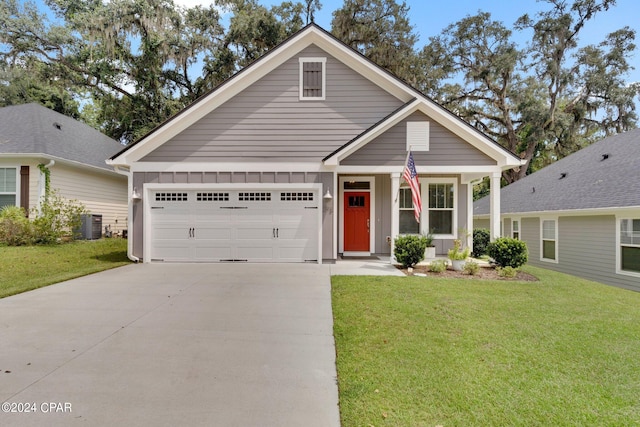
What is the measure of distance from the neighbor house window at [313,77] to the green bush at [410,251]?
5.18m

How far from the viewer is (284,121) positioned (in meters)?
9.84

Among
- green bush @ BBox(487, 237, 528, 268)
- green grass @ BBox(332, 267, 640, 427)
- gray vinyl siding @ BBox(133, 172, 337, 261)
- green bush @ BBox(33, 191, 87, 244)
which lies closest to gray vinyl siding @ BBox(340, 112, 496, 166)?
gray vinyl siding @ BBox(133, 172, 337, 261)

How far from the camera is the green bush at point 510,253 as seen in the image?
818 centimetres

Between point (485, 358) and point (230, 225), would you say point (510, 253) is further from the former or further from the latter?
point (230, 225)

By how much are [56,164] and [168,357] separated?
1245cm

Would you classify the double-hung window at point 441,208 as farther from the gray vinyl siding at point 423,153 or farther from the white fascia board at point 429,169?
the gray vinyl siding at point 423,153

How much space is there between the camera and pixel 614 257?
10203mm

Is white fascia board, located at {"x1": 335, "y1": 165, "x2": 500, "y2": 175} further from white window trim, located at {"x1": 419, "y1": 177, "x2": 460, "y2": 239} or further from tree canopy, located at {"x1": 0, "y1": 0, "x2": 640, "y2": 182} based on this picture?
tree canopy, located at {"x1": 0, "y1": 0, "x2": 640, "y2": 182}

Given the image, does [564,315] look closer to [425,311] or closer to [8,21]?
[425,311]

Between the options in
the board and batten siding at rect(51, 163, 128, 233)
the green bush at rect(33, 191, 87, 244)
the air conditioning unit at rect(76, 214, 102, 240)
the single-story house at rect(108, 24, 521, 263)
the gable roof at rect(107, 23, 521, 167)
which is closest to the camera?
the gable roof at rect(107, 23, 521, 167)

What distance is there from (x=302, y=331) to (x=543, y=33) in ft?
85.4

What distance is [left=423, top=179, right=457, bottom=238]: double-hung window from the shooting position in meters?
10.9

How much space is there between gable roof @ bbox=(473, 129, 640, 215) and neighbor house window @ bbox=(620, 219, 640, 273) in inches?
32.0

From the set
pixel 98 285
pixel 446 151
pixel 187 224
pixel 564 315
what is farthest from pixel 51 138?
pixel 564 315
